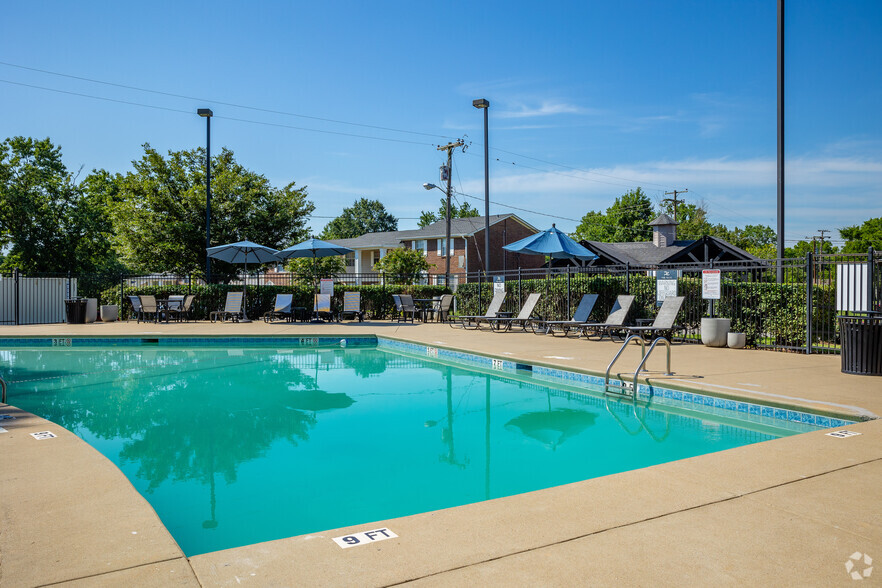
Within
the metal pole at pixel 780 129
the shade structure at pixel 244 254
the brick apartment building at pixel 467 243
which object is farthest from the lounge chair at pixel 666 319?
the brick apartment building at pixel 467 243

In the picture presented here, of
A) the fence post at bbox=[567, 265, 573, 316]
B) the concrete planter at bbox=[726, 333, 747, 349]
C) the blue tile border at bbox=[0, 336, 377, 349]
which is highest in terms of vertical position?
the fence post at bbox=[567, 265, 573, 316]

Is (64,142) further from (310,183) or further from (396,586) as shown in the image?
(396,586)

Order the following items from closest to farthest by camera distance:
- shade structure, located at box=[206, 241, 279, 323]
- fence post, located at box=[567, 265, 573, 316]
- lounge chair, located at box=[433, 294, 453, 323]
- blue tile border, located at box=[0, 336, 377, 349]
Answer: blue tile border, located at box=[0, 336, 377, 349] < fence post, located at box=[567, 265, 573, 316] < shade structure, located at box=[206, 241, 279, 323] < lounge chair, located at box=[433, 294, 453, 323]

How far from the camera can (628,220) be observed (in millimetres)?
50688

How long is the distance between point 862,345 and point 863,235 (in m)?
55.8

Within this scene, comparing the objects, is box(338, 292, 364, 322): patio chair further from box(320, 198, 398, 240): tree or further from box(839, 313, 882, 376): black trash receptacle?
box(320, 198, 398, 240): tree

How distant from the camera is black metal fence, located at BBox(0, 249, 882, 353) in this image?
966cm

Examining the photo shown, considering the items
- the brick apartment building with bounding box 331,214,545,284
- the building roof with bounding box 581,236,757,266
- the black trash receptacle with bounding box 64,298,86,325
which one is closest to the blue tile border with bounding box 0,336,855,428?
the black trash receptacle with bounding box 64,298,86,325

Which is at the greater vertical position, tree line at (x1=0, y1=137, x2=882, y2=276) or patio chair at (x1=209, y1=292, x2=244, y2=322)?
tree line at (x1=0, y1=137, x2=882, y2=276)

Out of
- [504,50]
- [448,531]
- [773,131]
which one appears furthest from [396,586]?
[504,50]

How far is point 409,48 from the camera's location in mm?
16578

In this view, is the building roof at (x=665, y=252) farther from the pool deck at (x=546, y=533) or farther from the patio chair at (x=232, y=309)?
the pool deck at (x=546, y=533)

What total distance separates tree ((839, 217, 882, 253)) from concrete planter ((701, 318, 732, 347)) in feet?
150

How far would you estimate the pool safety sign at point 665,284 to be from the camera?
11.9 metres
